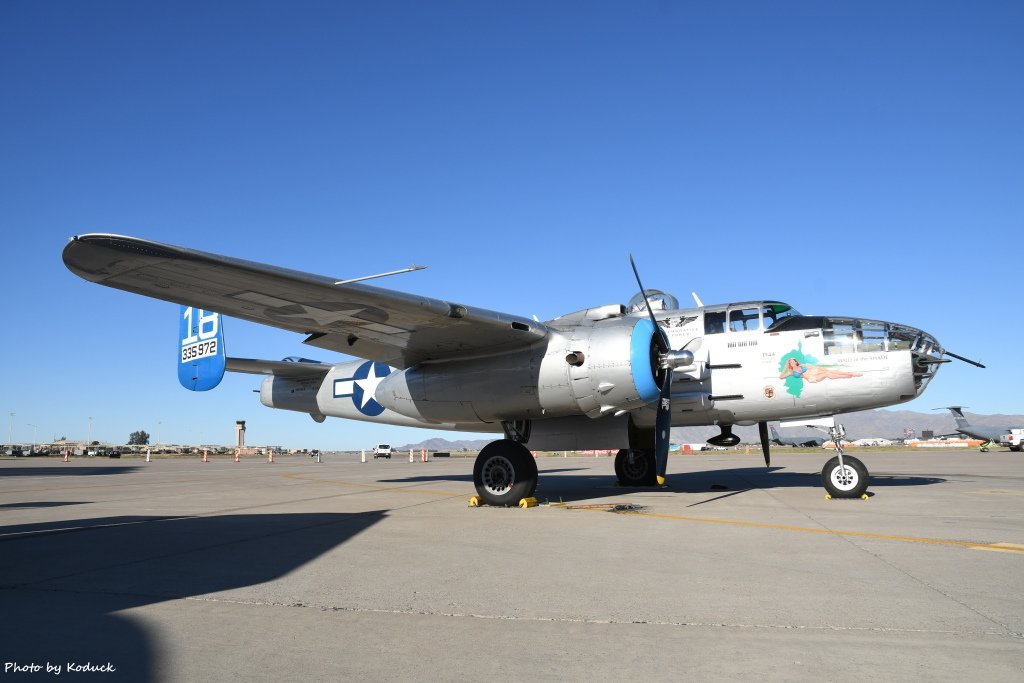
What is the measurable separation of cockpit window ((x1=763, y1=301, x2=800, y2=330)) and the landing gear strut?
7.94 feet

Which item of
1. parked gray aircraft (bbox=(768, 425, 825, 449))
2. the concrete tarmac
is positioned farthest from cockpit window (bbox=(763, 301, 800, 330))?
parked gray aircraft (bbox=(768, 425, 825, 449))

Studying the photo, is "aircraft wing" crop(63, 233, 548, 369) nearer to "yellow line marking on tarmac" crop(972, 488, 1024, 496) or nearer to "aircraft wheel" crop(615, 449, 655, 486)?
"aircraft wheel" crop(615, 449, 655, 486)

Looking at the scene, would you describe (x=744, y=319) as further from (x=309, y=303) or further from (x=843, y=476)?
(x=309, y=303)

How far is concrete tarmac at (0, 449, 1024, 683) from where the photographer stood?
3342 millimetres

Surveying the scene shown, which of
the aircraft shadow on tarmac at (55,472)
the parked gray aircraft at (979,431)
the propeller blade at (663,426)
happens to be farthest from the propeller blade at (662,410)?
the parked gray aircraft at (979,431)

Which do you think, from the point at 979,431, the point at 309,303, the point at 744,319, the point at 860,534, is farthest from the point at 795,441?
the point at 309,303

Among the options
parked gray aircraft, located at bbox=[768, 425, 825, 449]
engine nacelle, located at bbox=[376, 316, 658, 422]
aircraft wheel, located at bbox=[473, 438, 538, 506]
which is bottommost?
parked gray aircraft, located at bbox=[768, 425, 825, 449]

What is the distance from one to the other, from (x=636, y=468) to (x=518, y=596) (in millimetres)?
11812

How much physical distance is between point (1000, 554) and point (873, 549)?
3.88 ft

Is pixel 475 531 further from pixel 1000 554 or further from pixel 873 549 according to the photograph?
pixel 1000 554

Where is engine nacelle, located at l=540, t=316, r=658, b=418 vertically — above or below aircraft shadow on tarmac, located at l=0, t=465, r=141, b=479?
above

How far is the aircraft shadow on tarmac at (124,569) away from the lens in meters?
3.55

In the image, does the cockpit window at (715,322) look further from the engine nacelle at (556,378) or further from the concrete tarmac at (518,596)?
the concrete tarmac at (518,596)

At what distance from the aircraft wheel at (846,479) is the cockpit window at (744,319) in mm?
3049
